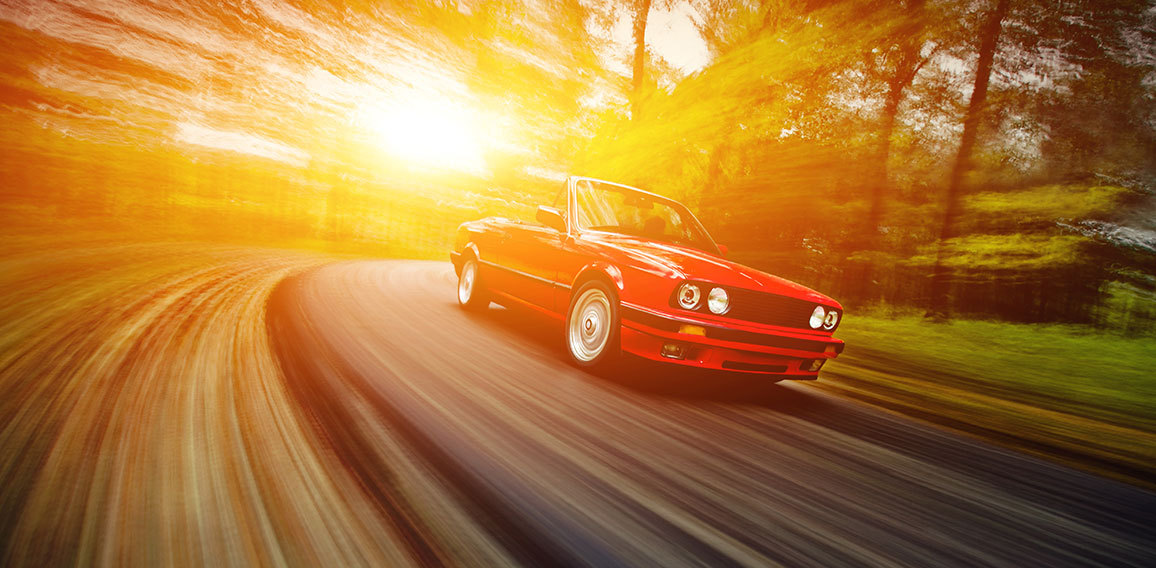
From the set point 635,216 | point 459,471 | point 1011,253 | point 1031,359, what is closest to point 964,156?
point 1011,253

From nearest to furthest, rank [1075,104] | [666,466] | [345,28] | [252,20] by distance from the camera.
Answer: [666,466] → [1075,104] → [252,20] → [345,28]

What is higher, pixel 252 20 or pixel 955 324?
pixel 252 20

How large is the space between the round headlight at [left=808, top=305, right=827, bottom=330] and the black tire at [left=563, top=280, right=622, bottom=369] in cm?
124

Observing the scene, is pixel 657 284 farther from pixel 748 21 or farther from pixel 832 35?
pixel 748 21

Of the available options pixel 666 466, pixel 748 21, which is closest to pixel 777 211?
pixel 748 21

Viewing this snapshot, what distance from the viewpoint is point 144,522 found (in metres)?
1.29

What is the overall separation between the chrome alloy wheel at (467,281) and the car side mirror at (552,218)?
1.49 meters

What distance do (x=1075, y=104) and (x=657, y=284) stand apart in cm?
822

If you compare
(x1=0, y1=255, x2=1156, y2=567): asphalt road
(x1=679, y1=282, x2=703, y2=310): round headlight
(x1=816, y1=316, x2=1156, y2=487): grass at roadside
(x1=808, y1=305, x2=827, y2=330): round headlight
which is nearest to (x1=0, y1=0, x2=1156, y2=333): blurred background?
(x1=816, y1=316, x2=1156, y2=487): grass at roadside

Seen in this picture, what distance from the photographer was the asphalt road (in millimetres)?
1345

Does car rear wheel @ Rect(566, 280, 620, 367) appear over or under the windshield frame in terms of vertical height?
under

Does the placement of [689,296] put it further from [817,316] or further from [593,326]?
[817,316]

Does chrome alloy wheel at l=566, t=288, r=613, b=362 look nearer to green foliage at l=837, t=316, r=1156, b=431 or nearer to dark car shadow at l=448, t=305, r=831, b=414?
dark car shadow at l=448, t=305, r=831, b=414

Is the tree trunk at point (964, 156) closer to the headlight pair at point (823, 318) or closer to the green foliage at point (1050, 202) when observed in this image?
the green foliage at point (1050, 202)
